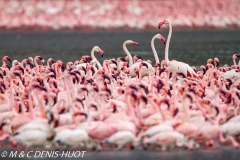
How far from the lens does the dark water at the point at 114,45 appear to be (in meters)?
28.7

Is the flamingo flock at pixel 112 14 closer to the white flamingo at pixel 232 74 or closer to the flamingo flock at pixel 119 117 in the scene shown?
the white flamingo at pixel 232 74

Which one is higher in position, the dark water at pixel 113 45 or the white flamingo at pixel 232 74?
the dark water at pixel 113 45

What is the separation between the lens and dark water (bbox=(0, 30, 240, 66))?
2867cm

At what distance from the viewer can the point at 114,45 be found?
35.1m

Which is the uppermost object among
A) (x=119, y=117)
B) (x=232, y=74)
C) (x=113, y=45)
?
(x=113, y=45)

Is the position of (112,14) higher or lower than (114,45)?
higher

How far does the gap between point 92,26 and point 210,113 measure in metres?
34.8

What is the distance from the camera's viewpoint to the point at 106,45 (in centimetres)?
3491

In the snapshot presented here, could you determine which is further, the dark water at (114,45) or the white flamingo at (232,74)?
the dark water at (114,45)

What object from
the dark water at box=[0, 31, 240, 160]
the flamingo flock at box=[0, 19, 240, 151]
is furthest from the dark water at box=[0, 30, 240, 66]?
the flamingo flock at box=[0, 19, 240, 151]

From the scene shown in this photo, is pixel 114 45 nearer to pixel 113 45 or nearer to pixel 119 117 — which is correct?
pixel 113 45

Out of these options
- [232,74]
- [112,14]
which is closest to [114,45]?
[112,14]

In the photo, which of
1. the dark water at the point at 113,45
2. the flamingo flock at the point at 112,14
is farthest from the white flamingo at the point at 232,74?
the flamingo flock at the point at 112,14

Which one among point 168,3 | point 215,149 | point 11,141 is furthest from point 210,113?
point 168,3
